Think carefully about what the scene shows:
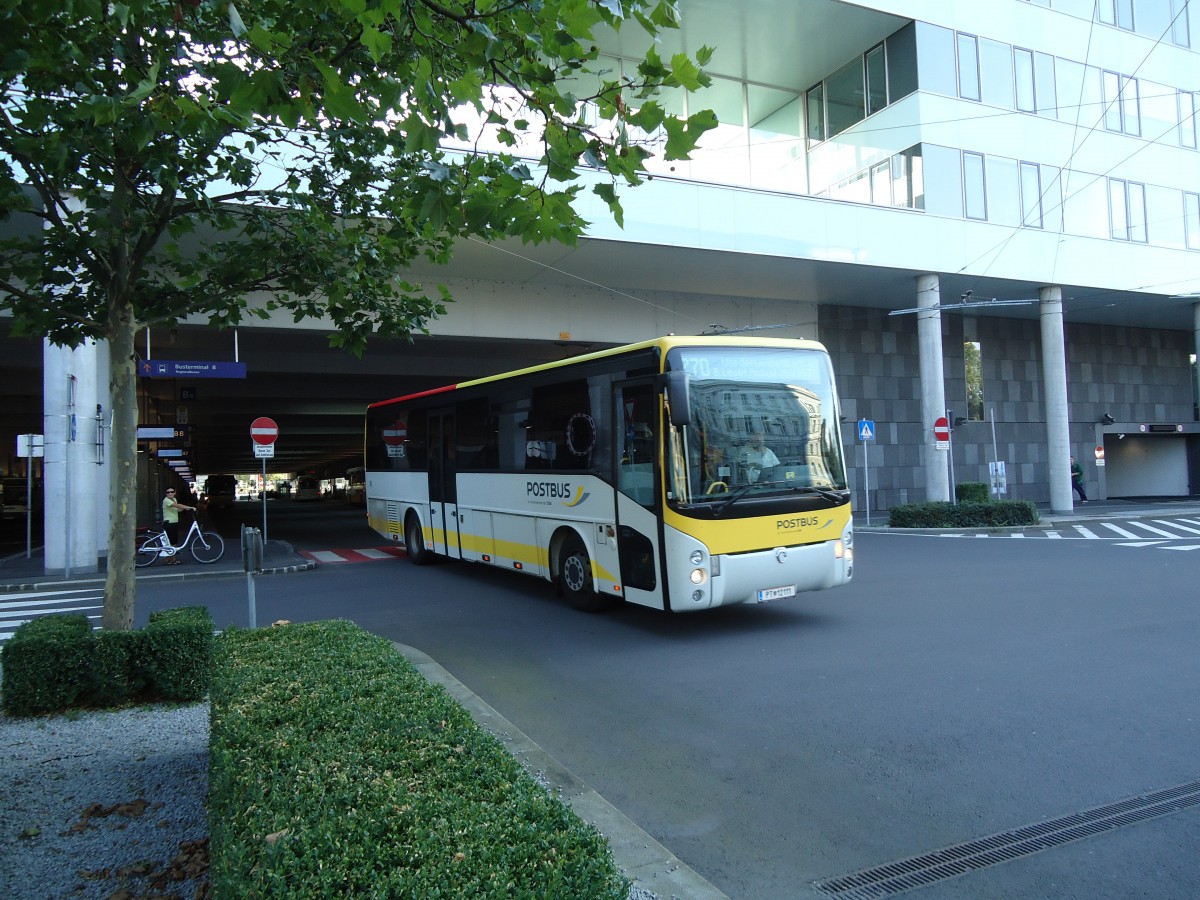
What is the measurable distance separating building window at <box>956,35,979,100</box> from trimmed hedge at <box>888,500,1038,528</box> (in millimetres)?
12721

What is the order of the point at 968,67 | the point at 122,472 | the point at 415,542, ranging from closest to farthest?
the point at 122,472, the point at 415,542, the point at 968,67

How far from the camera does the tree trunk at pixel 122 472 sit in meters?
6.63

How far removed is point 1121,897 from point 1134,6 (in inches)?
1395

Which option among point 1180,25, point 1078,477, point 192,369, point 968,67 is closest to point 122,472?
point 192,369

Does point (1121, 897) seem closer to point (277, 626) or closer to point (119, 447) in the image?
point (277, 626)

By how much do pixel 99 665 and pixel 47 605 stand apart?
8.20 meters

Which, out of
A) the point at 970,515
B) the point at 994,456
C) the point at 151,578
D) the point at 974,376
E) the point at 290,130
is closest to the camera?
the point at 290,130

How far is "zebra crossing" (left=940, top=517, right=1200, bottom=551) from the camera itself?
18.3 m

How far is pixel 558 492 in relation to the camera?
36.4ft

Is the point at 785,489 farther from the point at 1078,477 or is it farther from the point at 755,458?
the point at 1078,477

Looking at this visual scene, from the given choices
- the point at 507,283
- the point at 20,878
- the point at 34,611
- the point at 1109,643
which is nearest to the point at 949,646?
the point at 1109,643

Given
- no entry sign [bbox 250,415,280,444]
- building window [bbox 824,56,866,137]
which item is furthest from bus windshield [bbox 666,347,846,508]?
building window [bbox 824,56,866,137]

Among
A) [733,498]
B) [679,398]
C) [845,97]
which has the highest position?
[845,97]

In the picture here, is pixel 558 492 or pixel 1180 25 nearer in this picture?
pixel 558 492
